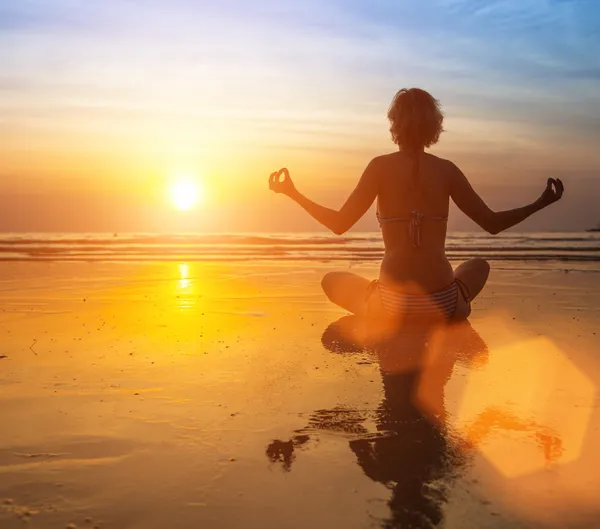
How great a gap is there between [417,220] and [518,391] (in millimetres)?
2165

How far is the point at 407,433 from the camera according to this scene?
2.89 meters

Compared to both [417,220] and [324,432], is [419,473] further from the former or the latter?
[417,220]

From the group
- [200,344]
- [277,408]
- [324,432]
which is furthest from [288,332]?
[324,432]

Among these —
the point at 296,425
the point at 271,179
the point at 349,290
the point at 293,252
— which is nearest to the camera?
the point at 296,425

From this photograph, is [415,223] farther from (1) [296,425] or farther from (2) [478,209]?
(1) [296,425]

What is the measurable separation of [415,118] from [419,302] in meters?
1.67

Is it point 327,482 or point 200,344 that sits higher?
point 327,482

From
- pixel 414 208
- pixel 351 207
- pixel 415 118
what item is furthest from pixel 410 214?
pixel 415 118

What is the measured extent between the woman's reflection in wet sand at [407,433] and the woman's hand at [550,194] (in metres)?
1.35

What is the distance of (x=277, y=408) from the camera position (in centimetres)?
331

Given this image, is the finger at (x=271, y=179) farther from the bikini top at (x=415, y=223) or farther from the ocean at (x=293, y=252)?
the ocean at (x=293, y=252)

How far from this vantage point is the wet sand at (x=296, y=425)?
2119mm

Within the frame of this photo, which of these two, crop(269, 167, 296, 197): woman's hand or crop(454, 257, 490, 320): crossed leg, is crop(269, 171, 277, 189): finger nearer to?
crop(269, 167, 296, 197): woman's hand

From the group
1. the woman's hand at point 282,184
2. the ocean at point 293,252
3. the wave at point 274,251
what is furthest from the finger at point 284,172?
the wave at point 274,251
